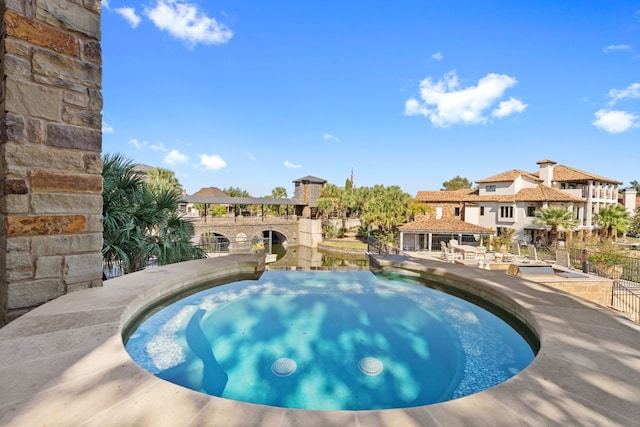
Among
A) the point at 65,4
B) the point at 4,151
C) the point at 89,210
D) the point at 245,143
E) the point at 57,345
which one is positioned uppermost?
the point at 245,143

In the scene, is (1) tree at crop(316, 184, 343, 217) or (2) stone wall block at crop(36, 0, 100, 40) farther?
(1) tree at crop(316, 184, 343, 217)

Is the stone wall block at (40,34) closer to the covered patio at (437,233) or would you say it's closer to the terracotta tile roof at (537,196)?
the covered patio at (437,233)

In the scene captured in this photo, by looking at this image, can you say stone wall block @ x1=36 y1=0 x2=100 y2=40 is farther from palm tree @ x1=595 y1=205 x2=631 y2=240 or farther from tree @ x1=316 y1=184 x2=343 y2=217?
tree @ x1=316 y1=184 x2=343 y2=217

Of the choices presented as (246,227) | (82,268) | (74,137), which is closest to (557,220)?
(246,227)

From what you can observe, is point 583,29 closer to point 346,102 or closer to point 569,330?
point 346,102

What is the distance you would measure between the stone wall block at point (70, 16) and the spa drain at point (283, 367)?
4.62m

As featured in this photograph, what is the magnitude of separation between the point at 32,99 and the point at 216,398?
3826 millimetres

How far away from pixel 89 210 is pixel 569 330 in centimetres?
572

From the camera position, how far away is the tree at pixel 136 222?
6.36 metres

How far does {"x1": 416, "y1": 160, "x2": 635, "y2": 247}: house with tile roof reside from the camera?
26469mm

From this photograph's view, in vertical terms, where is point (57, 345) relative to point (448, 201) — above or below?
below

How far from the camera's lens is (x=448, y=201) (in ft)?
107

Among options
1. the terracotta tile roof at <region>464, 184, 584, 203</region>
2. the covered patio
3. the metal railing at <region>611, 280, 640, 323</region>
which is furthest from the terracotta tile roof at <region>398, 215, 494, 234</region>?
the metal railing at <region>611, 280, 640, 323</region>

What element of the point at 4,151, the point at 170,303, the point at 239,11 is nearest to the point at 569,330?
the point at 170,303
